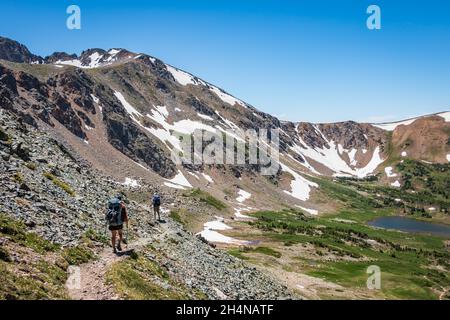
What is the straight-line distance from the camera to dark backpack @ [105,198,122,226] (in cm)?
2947

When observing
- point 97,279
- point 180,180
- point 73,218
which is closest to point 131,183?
point 180,180

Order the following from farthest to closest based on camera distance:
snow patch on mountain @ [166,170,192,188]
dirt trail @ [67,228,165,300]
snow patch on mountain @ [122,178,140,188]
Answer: snow patch on mountain @ [166,170,192,188] < snow patch on mountain @ [122,178,140,188] < dirt trail @ [67,228,165,300]

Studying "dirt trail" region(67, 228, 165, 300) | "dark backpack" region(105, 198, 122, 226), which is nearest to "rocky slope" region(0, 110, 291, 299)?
"dirt trail" region(67, 228, 165, 300)

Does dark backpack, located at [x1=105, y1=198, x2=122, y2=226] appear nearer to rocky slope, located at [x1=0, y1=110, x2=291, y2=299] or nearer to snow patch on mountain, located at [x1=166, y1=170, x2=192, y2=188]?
rocky slope, located at [x1=0, y1=110, x2=291, y2=299]

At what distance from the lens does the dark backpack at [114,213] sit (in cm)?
2947

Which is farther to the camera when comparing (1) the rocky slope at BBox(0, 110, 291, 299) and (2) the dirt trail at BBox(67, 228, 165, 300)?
(1) the rocky slope at BBox(0, 110, 291, 299)

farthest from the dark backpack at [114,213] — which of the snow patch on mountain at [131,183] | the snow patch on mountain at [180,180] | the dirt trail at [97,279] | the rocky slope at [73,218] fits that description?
the snow patch on mountain at [180,180]

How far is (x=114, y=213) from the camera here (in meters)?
29.8

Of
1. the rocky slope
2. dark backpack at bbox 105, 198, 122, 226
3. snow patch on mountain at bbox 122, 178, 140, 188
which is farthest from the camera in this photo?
snow patch on mountain at bbox 122, 178, 140, 188

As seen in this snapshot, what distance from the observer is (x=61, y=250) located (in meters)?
27.9

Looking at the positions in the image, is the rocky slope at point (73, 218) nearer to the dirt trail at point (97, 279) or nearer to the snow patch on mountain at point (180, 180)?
the dirt trail at point (97, 279)

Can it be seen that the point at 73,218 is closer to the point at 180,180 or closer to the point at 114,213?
the point at 114,213

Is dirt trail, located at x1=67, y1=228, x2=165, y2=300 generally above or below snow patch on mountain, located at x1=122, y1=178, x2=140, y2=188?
below
